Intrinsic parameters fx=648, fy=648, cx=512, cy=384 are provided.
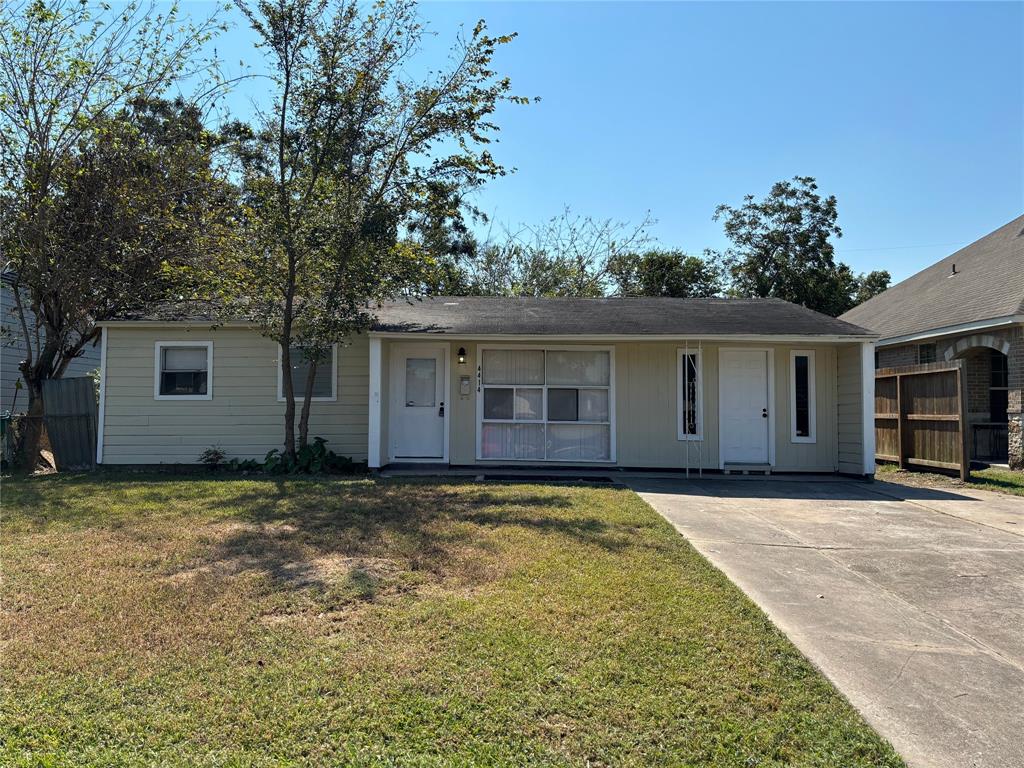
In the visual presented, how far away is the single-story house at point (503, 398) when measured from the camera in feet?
35.5

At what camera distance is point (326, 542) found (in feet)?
18.1

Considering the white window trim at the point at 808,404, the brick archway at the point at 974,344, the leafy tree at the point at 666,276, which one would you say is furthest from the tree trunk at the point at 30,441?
the leafy tree at the point at 666,276

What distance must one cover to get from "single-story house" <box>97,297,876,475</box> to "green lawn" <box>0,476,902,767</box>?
5.03m

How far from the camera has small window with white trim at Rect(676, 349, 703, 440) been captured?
1078cm

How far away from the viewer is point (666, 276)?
25.6m

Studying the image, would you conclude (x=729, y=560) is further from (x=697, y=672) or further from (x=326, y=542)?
(x=326, y=542)

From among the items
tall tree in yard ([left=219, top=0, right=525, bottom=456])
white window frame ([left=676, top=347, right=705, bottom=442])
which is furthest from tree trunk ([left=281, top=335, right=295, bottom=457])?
white window frame ([left=676, top=347, right=705, bottom=442])

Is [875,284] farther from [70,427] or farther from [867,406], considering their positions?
[70,427]

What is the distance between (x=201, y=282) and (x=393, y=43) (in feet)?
15.4

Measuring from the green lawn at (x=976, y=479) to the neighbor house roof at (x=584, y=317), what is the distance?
2.57 meters

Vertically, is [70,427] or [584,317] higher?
[584,317]

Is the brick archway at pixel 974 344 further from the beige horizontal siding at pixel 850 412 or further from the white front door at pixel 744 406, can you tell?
the white front door at pixel 744 406

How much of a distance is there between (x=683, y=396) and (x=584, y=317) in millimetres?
2172

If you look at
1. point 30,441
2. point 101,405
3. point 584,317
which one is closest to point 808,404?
point 584,317
